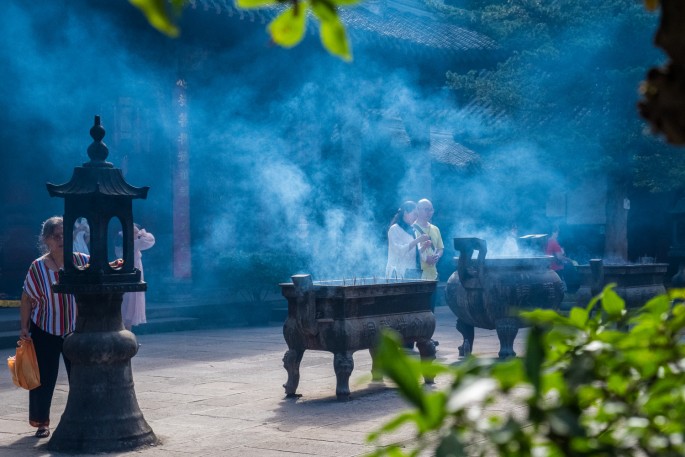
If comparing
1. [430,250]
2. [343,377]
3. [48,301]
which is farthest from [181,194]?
[48,301]

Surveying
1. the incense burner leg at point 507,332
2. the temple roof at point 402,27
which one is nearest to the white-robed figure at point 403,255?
the incense burner leg at point 507,332

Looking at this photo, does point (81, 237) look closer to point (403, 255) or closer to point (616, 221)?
point (403, 255)

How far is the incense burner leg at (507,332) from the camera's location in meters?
8.77

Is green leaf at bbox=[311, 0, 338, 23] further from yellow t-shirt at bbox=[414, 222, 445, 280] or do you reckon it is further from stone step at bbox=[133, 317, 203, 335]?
stone step at bbox=[133, 317, 203, 335]

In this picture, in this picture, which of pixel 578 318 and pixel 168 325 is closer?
pixel 578 318

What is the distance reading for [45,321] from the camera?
19.7 feet

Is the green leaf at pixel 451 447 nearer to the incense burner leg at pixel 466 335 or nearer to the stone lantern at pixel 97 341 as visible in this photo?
the stone lantern at pixel 97 341

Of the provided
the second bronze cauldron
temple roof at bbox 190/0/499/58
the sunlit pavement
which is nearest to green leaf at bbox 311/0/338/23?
the sunlit pavement

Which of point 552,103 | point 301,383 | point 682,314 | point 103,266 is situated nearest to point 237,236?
point 552,103

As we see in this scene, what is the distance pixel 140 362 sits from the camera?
929 cm

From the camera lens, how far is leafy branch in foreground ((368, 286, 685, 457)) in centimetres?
125

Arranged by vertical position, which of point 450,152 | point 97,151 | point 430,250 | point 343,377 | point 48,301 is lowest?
point 343,377

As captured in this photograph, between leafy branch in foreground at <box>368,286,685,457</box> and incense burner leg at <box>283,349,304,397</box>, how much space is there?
5.48m

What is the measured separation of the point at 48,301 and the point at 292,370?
1.97 meters
